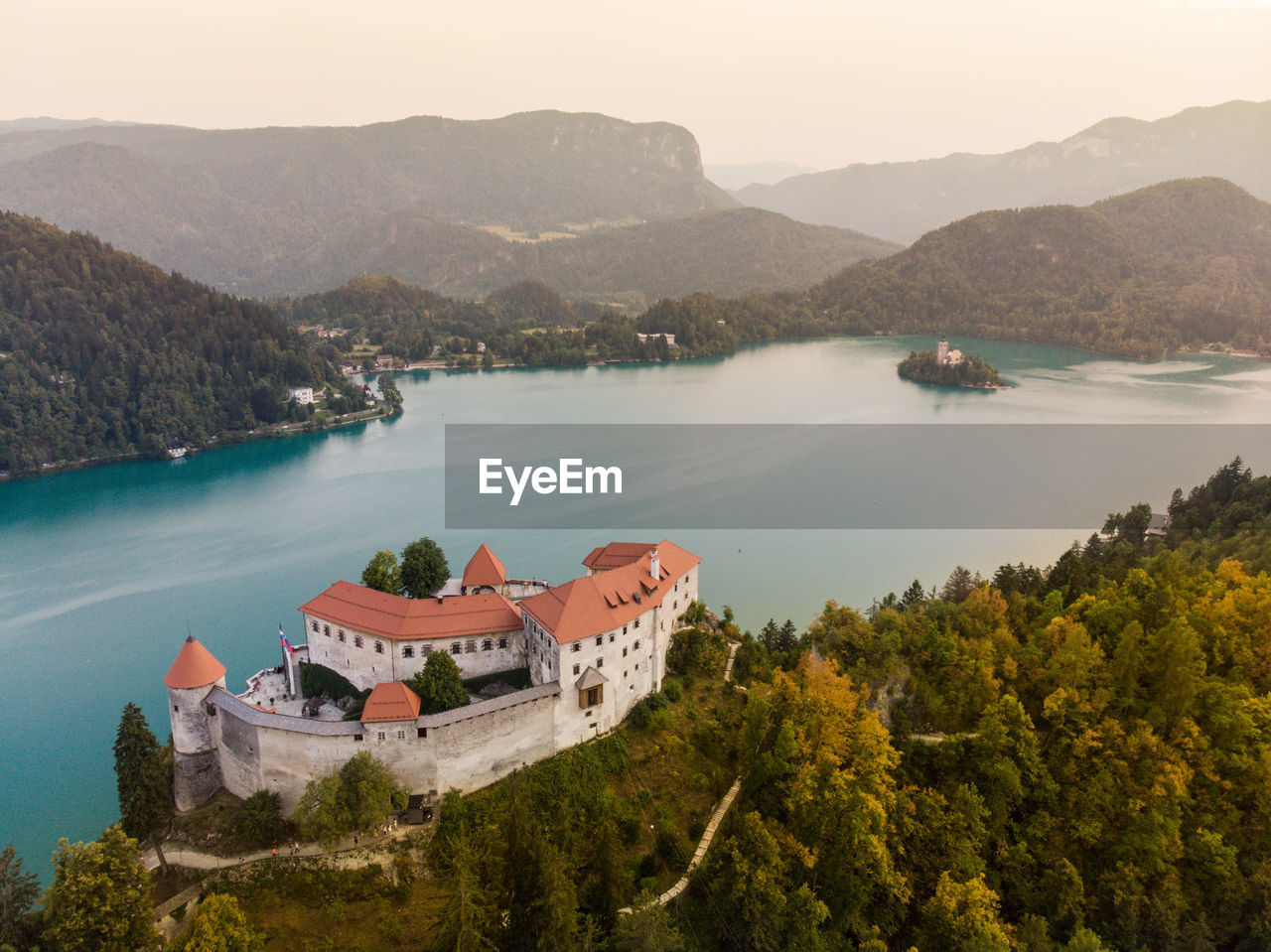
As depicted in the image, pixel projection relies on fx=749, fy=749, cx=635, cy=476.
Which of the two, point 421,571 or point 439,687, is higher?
point 421,571

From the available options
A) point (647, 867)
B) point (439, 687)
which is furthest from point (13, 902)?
point (647, 867)

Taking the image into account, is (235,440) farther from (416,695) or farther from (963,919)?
(963,919)

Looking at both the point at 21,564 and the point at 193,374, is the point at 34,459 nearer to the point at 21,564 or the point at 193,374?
the point at 193,374

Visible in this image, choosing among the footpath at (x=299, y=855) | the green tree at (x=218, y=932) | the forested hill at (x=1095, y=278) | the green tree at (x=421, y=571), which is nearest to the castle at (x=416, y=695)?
the footpath at (x=299, y=855)

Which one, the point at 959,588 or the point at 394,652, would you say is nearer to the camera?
the point at 394,652

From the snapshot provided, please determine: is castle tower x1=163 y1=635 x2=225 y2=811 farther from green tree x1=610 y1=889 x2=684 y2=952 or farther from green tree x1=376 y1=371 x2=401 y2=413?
green tree x1=376 y1=371 x2=401 y2=413

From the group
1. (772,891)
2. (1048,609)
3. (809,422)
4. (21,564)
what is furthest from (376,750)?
(809,422)
